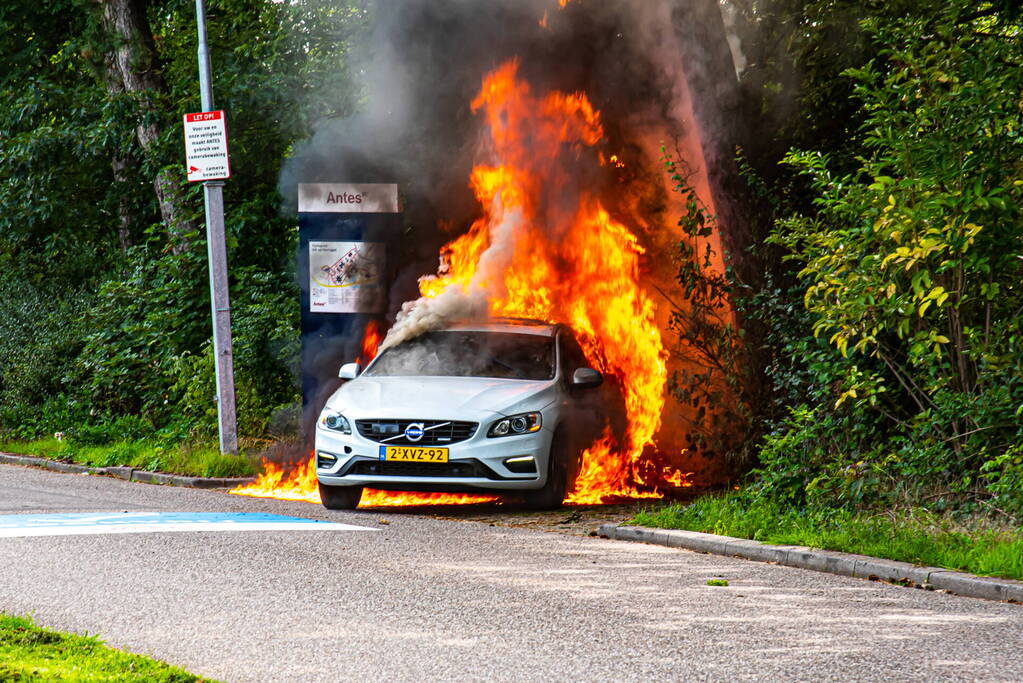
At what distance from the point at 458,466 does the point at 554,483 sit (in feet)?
3.38

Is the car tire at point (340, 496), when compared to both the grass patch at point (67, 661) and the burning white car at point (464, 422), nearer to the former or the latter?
the burning white car at point (464, 422)

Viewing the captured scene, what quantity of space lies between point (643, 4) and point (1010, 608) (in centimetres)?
952

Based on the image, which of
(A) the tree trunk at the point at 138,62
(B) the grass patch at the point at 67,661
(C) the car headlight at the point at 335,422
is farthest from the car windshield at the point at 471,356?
(A) the tree trunk at the point at 138,62

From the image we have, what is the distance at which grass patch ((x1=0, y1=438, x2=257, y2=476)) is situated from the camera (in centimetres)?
1642

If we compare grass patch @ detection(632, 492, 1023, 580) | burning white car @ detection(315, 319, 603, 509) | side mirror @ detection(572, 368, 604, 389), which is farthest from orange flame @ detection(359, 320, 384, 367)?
grass patch @ detection(632, 492, 1023, 580)

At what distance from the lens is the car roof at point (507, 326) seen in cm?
1377

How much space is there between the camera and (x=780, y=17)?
1534cm

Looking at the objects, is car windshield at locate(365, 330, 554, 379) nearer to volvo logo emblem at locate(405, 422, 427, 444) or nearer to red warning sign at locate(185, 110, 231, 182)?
volvo logo emblem at locate(405, 422, 427, 444)

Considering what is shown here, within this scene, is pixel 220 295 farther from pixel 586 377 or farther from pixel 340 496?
pixel 586 377

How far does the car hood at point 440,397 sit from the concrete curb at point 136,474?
353 centimetres

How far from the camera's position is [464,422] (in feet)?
40.0

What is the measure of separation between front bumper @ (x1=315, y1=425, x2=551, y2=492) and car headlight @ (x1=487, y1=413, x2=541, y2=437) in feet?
0.17

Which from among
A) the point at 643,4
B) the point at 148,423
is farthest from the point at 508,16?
the point at 148,423

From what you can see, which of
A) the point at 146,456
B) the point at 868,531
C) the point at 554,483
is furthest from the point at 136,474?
the point at 868,531
